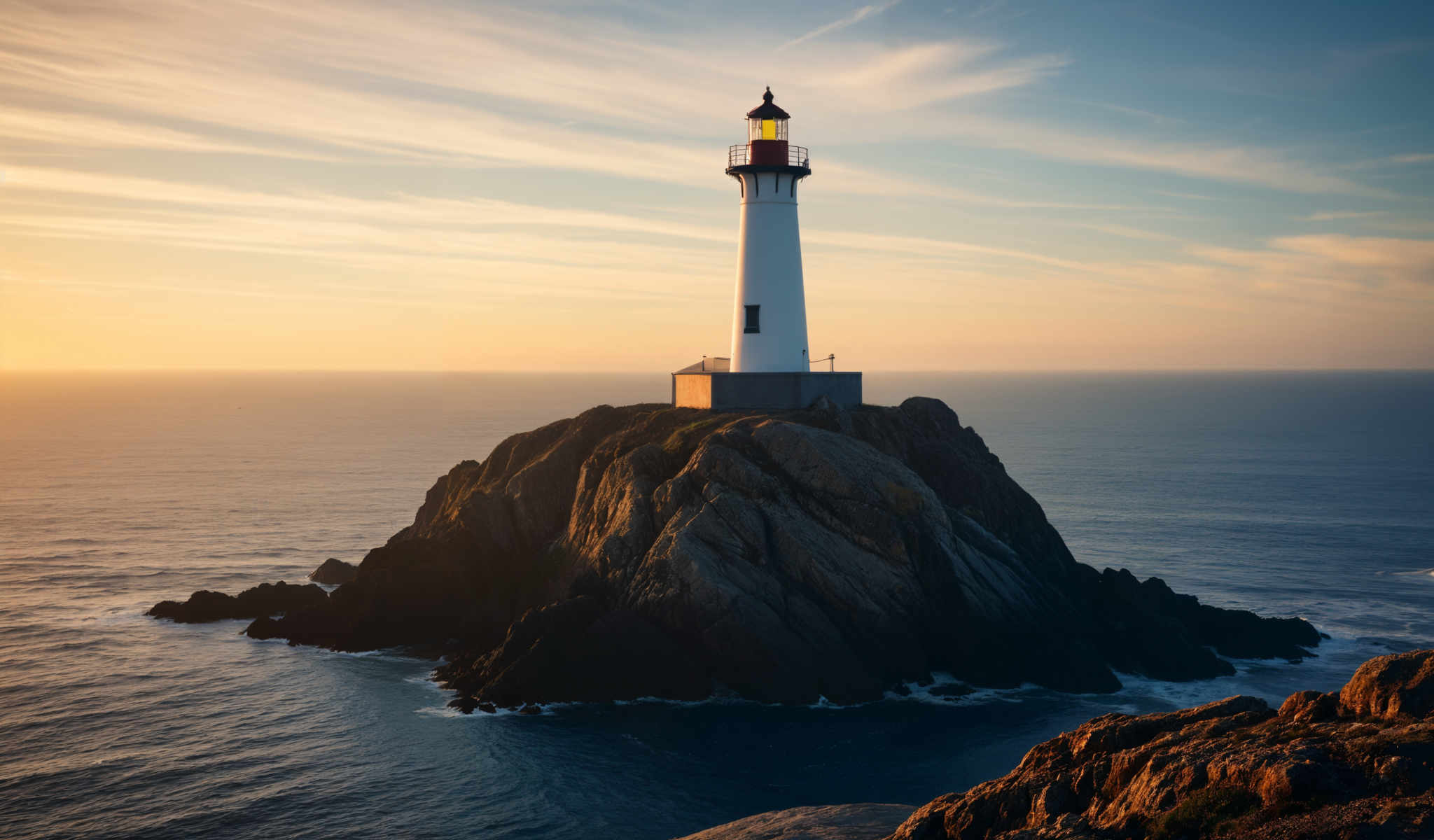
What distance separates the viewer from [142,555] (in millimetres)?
66688

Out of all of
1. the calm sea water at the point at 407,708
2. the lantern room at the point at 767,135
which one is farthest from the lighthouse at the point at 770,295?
the calm sea water at the point at 407,708

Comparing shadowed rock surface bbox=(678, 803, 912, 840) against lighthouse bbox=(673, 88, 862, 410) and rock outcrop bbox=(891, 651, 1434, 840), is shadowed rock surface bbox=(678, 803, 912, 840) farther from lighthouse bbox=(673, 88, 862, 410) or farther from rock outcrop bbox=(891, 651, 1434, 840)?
lighthouse bbox=(673, 88, 862, 410)

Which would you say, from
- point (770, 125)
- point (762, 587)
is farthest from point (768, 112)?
point (762, 587)

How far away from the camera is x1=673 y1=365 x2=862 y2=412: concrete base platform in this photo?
54.6 meters

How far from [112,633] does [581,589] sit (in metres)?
23.2

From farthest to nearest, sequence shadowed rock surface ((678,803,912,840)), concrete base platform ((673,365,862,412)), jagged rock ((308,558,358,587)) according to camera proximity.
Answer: jagged rock ((308,558,358,587)) → concrete base platform ((673,365,862,412)) → shadowed rock surface ((678,803,912,840))

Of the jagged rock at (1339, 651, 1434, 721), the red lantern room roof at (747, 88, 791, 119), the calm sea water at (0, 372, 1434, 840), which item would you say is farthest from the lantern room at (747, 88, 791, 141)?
the jagged rock at (1339, 651, 1434, 721)

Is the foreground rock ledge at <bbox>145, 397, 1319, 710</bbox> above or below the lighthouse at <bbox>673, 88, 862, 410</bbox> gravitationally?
below

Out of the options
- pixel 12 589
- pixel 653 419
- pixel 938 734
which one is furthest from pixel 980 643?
pixel 12 589

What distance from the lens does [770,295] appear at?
55.9 meters

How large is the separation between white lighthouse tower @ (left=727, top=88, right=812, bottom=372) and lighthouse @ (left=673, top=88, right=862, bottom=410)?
0.12 feet

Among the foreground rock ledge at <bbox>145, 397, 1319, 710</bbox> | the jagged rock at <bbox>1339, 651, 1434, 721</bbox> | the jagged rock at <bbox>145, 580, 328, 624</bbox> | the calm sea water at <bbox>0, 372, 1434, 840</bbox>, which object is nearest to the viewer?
the jagged rock at <bbox>1339, 651, 1434, 721</bbox>

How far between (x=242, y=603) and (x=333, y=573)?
305 inches

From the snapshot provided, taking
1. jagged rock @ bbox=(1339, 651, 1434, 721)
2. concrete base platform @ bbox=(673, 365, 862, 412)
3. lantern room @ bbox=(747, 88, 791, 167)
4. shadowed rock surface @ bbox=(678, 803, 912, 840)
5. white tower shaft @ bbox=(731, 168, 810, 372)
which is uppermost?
lantern room @ bbox=(747, 88, 791, 167)
